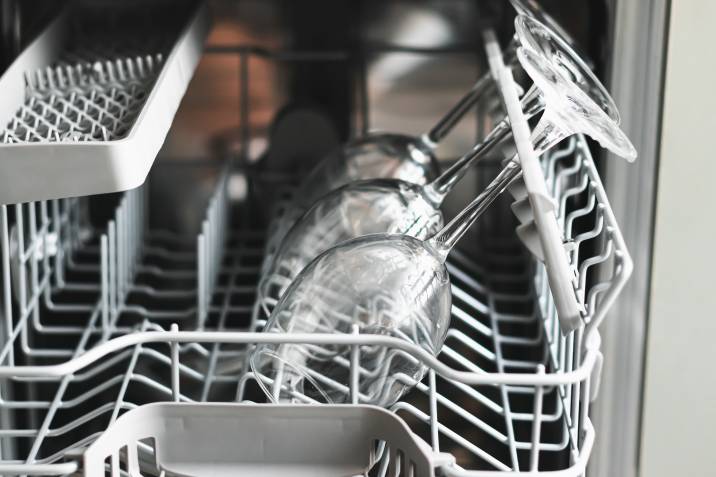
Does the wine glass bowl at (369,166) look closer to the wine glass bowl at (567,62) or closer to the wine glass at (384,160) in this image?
the wine glass at (384,160)

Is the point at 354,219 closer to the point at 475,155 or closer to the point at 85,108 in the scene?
the point at 475,155

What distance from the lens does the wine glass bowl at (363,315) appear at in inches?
28.2

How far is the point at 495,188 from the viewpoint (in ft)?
2.45

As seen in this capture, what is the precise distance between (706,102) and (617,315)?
8.1 inches

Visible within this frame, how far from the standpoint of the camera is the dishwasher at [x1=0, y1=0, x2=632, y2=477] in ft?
3.00

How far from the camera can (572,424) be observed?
71 cm

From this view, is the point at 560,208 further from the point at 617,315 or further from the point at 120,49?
the point at 120,49

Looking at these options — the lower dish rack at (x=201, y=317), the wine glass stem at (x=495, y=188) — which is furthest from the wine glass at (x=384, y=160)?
the wine glass stem at (x=495, y=188)

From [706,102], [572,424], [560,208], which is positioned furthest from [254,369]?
[706,102]

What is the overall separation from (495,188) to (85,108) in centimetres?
36

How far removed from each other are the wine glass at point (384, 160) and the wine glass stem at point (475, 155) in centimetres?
11

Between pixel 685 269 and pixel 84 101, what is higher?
pixel 84 101

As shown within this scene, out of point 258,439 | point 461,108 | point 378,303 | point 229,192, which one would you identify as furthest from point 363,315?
point 229,192

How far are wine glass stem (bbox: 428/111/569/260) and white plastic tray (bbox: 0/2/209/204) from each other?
214 millimetres
